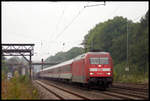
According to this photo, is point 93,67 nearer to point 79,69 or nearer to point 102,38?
point 79,69

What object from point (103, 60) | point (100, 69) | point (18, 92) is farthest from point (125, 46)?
point (18, 92)

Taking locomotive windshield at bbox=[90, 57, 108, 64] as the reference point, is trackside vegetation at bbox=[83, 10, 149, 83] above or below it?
above

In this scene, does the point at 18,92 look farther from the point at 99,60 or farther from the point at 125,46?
the point at 125,46

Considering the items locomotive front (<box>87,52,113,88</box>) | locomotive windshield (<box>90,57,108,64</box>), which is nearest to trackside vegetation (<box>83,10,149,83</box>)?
locomotive front (<box>87,52,113,88</box>)

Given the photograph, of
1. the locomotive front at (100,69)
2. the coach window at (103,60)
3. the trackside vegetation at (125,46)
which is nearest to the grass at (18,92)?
the locomotive front at (100,69)

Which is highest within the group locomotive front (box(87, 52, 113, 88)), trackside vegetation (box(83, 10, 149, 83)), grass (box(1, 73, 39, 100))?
trackside vegetation (box(83, 10, 149, 83))

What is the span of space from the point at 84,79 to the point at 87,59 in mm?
1567

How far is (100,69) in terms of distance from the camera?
22.4 m

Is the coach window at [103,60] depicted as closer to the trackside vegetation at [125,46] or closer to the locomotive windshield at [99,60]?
the locomotive windshield at [99,60]

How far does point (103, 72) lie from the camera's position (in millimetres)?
22297

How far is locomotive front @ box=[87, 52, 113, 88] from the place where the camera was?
22062 millimetres

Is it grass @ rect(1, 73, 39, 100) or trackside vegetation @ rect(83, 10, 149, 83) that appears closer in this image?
grass @ rect(1, 73, 39, 100)

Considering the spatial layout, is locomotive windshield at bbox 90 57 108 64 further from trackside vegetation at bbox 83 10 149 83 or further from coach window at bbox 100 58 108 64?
trackside vegetation at bbox 83 10 149 83

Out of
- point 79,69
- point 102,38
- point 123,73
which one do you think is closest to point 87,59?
point 79,69
